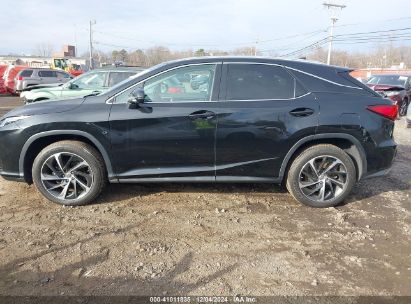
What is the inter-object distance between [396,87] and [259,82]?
11.0m

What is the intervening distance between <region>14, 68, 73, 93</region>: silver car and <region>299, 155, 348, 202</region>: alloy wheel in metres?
17.8

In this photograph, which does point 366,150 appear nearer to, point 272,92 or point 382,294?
point 272,92

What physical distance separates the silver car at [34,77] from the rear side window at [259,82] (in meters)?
17.2

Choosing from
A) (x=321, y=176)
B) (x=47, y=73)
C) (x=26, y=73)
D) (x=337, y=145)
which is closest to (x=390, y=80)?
(x=337, y=145)

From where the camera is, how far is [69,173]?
4.36 meters

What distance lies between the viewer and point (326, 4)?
1816 inches

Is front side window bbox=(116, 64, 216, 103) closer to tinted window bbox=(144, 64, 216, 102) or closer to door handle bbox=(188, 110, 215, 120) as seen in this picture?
tinted window bbox=(144, 64, 216, 102)

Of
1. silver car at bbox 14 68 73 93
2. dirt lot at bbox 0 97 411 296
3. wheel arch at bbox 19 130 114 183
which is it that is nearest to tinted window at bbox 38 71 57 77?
silver car at bbox 14 68 73 93

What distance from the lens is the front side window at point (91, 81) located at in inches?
396

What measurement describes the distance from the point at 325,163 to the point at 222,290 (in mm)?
2290

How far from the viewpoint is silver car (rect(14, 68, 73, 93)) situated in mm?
19147

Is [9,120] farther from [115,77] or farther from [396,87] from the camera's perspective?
[396,87]

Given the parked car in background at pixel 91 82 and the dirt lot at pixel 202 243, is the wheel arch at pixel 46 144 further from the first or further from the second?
the parked car in background at pixel 91 82

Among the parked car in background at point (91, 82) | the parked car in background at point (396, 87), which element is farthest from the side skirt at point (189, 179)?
the parked car in background at point (396, 87)
